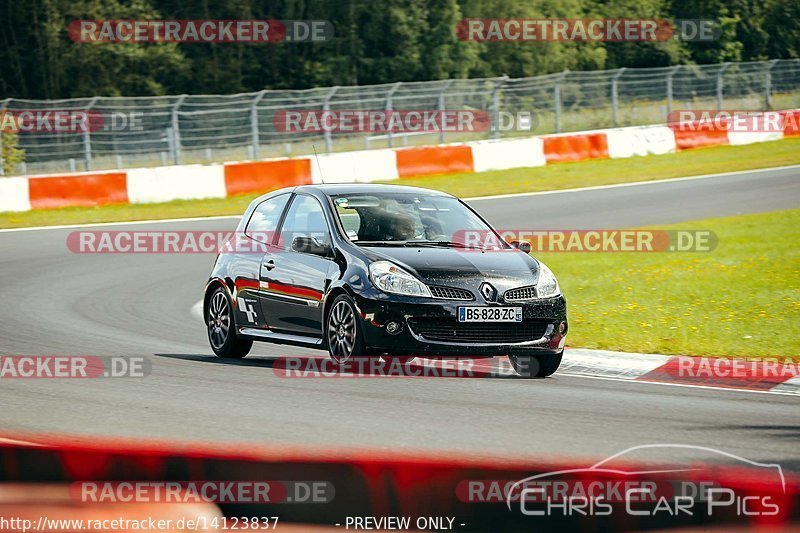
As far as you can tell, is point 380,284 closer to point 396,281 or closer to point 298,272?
point 396,281

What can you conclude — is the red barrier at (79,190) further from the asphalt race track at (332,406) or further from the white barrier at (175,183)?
the asphalt race track at (332,406)

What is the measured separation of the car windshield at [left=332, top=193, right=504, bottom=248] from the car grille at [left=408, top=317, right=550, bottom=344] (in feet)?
3.20

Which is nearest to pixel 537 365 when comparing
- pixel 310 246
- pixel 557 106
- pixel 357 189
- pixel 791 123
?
pixel 310 246

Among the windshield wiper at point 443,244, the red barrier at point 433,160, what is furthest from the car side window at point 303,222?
the red barrier at point 433,160

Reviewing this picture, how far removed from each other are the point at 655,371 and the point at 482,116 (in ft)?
71.1

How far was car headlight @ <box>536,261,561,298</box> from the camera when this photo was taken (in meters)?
10.00

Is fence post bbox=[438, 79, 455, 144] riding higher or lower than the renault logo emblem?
higher

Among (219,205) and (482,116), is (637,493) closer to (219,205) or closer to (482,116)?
(219,205)

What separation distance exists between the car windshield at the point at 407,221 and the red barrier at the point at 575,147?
65.1ft

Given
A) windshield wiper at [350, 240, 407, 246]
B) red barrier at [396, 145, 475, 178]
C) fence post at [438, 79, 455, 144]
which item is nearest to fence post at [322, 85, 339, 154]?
red barrier at [396, 145, 475, 178]

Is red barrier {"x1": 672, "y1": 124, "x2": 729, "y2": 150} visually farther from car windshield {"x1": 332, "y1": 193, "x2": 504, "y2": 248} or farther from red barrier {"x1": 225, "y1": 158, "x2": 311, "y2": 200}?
car windshield {"x1": 332, "y1": 193, "x2": 504, "y2": 248}

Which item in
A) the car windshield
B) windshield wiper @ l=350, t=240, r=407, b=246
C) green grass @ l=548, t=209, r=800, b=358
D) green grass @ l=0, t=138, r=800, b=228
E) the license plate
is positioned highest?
the car windshield

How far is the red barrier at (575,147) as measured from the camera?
3066cm

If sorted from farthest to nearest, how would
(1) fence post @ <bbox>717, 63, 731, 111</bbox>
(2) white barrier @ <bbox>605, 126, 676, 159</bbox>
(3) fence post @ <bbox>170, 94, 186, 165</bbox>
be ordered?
(1) fence post @ <bbox>717, 63, 731, 111</bbox> < (2) white barrier @ <bbox>605, 126, 676, 159</bbox> < (3) fence post @ <bbox>170, 94, 186, 165</bbox>
